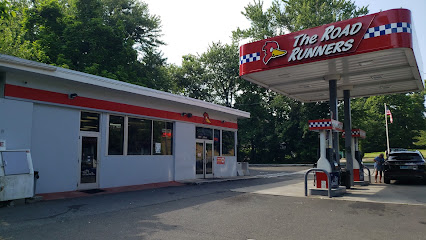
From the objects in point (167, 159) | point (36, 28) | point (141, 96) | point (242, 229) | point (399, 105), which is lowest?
point (242, 229)

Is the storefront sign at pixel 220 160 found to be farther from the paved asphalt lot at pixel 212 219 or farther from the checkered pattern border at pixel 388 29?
the checkered pattern border at pixel 388 29

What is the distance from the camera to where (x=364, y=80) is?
12930 mm

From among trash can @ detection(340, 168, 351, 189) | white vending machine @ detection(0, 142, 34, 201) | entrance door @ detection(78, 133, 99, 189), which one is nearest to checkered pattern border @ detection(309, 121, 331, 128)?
trash can @ detection(340, 168, 351, 189)

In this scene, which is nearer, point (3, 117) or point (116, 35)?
point (3, 117)

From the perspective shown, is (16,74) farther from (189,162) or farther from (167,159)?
(189,162)

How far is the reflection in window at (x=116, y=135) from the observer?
12.1 metres

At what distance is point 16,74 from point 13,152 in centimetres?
264

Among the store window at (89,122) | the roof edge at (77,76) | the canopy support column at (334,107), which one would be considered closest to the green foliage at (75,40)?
the roof edge at (77,76)

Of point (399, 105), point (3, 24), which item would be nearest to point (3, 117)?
point (3, 24)

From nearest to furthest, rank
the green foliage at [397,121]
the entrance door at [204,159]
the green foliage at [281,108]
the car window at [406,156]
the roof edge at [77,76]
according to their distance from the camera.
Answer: the roof edge at [77,76], the car window at [406,156], the entrance door at [204,159], the green foliage at [281,108], the green foliage at [397,121]

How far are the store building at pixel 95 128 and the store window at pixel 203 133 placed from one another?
0.19ft

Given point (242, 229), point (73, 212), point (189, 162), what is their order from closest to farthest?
1. point (242, 229)
2. point (73, 212)
3. point (189, 162)

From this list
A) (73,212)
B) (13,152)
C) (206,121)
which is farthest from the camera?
(206,121)

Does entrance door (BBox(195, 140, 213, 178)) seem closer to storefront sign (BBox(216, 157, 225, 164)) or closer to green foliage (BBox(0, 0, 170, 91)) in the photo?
storefront sign (BBox(216, 157, 225, 164))
